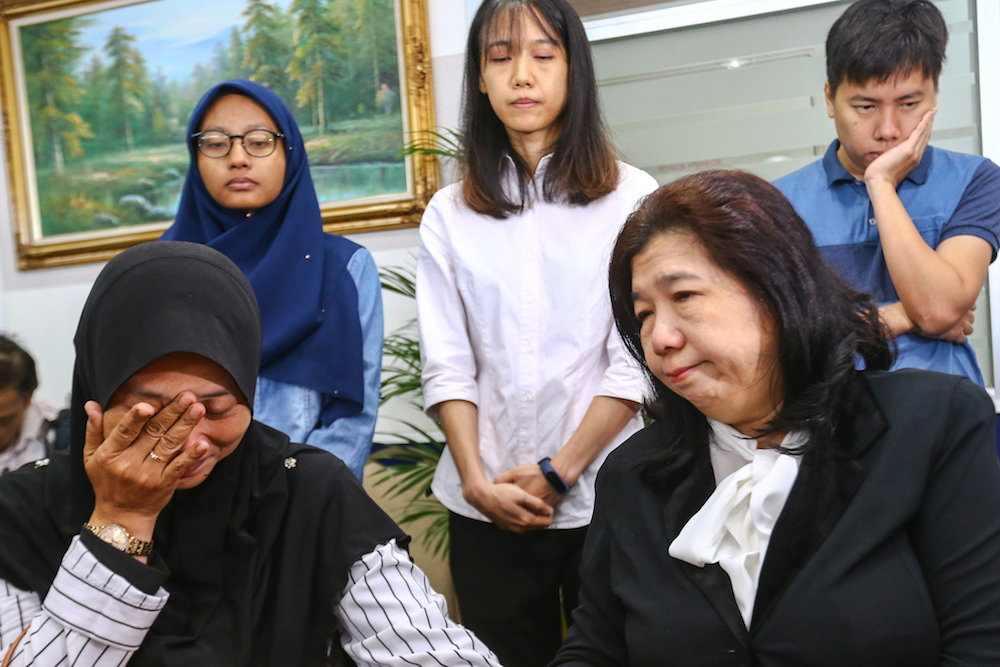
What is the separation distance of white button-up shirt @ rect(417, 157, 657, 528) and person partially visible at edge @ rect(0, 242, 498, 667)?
0.67 m

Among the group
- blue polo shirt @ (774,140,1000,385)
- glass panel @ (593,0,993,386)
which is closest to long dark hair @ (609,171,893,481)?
blue polo shirt @ (774,140,1000,385)

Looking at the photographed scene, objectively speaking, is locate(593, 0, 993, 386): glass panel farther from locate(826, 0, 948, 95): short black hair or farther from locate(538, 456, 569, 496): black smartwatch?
locate(538, 456, 569, 496): black smartwatch

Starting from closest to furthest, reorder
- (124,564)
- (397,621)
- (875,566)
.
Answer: (875,566), (124,564), (397,621)

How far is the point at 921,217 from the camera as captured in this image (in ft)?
6.58

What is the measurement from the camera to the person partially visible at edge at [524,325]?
2072 millimetres

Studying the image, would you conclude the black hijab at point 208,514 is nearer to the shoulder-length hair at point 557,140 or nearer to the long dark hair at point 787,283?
the long dark hair at point 787,283

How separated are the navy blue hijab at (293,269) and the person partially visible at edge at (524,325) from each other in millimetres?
191

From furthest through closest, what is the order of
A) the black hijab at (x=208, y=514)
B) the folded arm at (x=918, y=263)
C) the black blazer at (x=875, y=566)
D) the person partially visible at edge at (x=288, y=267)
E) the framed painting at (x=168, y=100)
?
the framed painting at (x=168, y=100) → the person partially visible at edge at (x=288, y=267) → the folded arm at (x=918, y=263) → the black hijab at (x=208, y=514) → the black blazer at (x=875, y=566)

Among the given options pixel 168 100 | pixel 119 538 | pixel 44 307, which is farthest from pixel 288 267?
pixel 44 307

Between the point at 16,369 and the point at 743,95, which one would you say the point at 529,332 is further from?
the point at 743,95

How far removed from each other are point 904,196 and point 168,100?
303 centimetres

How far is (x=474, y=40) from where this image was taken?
2.34m

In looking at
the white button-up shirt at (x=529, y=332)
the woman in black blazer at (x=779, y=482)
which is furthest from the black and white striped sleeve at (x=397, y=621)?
the white button-up shirt at (x=529, y=332)

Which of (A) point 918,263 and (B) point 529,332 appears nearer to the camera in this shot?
(A) point 918,263
